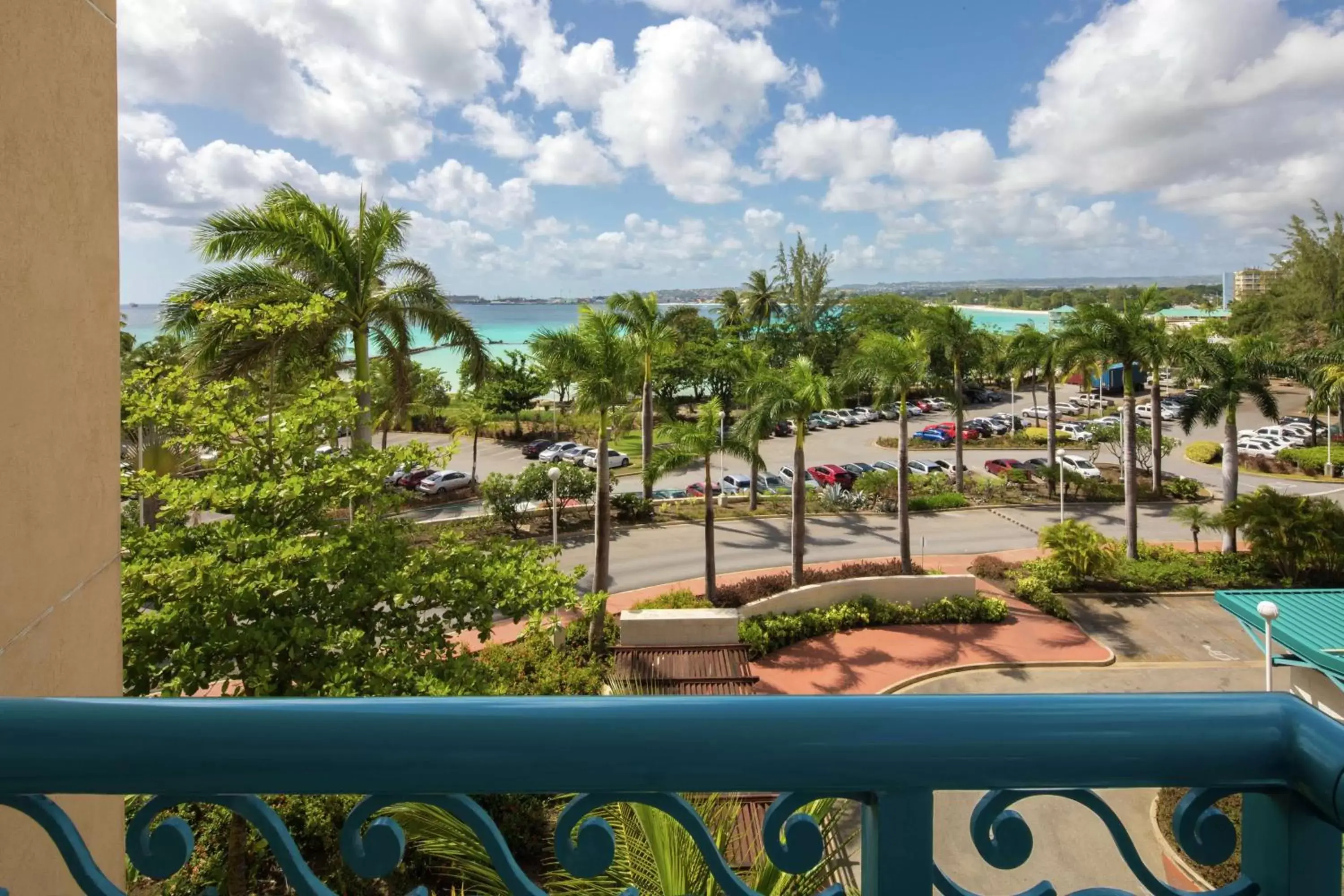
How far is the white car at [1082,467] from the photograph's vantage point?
3167 centimetres

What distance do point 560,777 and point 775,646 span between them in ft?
52.3

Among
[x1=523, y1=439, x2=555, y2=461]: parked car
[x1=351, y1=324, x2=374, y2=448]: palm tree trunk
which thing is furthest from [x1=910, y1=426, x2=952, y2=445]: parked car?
[x1=351, y1=324, x2=374, y2=448]: palm tree trunk

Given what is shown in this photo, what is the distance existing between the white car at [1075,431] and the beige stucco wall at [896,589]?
24.6 meters

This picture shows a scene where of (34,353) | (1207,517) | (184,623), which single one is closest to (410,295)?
(184,623)

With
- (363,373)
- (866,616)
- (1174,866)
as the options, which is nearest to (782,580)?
(866,616)

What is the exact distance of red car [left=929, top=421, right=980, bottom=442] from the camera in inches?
1688

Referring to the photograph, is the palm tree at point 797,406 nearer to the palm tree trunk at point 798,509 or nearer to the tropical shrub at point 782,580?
the palm tree trunk at point 798,509

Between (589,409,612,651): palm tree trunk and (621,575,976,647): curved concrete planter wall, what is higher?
(589,409,612,651): palm tree trunk

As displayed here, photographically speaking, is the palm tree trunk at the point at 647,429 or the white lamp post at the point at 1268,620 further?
the palm tree trunk at the point at 647,429

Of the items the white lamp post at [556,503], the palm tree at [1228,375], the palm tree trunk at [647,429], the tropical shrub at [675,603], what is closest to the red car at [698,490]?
the palm tree trunk at [647,429]

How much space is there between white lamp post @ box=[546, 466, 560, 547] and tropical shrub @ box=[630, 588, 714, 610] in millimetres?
3519

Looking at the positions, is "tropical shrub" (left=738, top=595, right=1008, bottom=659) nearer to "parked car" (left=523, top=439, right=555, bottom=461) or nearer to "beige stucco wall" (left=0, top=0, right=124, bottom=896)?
"beige stucco wall" (left=0, top=0, right=124, bottom=896)

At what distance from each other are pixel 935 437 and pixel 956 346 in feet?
46.6

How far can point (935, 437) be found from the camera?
140 feet
